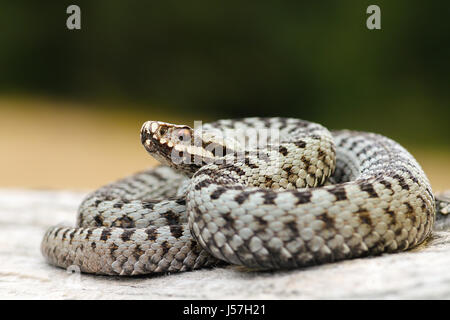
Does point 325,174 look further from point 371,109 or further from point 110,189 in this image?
point 371,109

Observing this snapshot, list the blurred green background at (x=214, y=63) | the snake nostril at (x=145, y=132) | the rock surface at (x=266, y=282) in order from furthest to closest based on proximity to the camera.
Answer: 1. the blurred green background at (x=214, y=63)
2. the snake nostril at (x=145, y=132)
3. the rock surface at (x=266, y=282)

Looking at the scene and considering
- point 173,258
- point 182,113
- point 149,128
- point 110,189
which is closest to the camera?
point 173,258

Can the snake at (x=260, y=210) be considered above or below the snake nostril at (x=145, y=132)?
below

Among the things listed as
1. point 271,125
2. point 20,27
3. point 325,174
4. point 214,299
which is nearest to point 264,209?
point 214,299

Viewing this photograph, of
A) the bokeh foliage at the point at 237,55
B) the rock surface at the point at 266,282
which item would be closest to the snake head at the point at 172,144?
the rock surface at the point at 266,282

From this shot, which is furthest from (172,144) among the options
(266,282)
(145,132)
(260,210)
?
(266,282)

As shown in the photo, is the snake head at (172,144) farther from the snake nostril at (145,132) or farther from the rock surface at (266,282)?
the rock surface at (266,282)

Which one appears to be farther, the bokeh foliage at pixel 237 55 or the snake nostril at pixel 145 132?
the bokeh foliage at pixel 237 55
